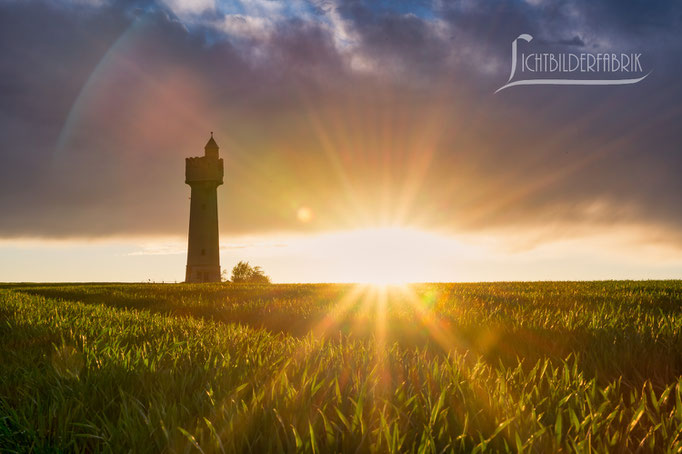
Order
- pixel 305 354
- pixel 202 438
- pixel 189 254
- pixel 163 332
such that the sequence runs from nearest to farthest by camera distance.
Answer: pixel 202 438
pixel 305 354
pixel 163 332
pixel 189 254

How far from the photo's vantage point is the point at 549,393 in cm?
234

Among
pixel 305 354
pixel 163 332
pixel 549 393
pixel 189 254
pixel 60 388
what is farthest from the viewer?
pixel 189 254

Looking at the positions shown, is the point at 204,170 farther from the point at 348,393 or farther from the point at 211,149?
the point at 348,393

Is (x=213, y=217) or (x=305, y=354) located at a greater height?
(x=213, y=217)

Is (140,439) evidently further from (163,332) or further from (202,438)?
(163,332)

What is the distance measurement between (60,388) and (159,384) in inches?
19.5

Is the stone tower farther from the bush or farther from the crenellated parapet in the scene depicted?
the bush

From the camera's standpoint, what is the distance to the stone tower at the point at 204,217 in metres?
42.9

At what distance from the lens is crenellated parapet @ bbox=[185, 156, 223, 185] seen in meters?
44.0

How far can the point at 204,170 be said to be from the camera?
145 ft

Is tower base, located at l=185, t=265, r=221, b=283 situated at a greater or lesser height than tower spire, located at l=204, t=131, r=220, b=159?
lesser

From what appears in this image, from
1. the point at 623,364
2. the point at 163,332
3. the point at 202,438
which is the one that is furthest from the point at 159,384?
the point at 623,364

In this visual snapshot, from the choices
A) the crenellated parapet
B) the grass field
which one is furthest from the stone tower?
the grass field

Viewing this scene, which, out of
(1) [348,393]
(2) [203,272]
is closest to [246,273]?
(2) [203,272]
